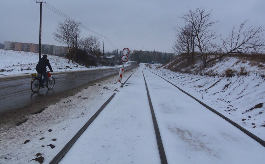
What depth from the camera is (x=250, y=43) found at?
1235cm

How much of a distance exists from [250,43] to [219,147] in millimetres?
12015

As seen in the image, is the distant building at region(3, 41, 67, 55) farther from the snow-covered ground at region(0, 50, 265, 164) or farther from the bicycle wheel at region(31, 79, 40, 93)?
the snow-covered ground at region(0, 50, 265, 164)

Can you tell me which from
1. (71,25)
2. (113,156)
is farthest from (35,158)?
(71,25)

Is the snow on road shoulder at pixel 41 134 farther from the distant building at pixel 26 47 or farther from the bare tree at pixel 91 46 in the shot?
the distant building at pixel 26 47

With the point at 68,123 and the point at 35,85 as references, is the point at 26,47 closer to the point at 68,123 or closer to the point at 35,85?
the point at 35,85

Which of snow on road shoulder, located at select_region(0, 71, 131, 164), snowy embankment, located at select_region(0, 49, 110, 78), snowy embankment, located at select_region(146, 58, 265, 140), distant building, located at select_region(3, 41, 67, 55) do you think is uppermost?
distant building, located at select_region(3, 41, 67, 55)

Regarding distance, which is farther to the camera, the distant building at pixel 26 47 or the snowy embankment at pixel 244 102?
the distant building at pixel 26 47

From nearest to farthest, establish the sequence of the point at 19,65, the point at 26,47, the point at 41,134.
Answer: the point at 41,134 → the point at 19,65 → the point at 26,47

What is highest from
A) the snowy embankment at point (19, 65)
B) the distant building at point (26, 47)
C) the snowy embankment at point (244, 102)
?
the distant building at point (26, 47)

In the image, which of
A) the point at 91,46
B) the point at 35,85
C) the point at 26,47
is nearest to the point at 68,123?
the point at 35,85

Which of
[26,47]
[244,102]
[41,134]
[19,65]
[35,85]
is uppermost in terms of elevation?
[26,47]

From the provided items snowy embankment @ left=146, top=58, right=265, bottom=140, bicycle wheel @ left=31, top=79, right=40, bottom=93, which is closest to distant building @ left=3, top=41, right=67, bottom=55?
bicycle wheel @ left=31, top=79, right=40, bottom=93

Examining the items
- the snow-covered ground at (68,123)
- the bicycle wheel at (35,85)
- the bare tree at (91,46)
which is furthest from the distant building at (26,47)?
the snow-covered ground at (68,123)

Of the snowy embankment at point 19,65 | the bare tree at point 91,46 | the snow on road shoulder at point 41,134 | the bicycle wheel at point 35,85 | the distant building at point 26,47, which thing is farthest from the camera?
the distant building at point 26,47
